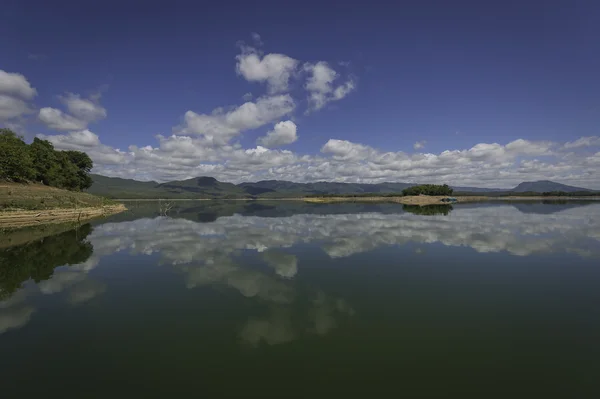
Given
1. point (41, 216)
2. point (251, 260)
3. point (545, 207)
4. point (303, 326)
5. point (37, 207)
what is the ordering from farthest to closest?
point (545, 207) → point (37, 207) → point (41, 216) → point (251, 260) → point (303, 326)

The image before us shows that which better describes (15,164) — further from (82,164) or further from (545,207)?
(545,207)

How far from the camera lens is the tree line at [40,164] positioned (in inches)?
3120

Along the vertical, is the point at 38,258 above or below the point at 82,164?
below

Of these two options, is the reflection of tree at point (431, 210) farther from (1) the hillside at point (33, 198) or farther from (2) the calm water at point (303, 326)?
(1) the hillside at point (33, 198)

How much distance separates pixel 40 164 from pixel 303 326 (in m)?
116

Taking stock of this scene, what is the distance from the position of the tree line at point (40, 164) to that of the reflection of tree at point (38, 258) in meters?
60.1

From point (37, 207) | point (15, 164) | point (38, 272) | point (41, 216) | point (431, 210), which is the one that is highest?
point (15, 164)

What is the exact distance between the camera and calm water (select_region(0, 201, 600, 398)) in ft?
29.9

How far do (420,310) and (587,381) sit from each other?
6.35m

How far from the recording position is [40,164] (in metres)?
93.1

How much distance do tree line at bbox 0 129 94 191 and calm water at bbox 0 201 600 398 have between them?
75303 mm

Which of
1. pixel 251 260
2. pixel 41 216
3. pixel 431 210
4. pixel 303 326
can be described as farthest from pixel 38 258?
pixel 431 210

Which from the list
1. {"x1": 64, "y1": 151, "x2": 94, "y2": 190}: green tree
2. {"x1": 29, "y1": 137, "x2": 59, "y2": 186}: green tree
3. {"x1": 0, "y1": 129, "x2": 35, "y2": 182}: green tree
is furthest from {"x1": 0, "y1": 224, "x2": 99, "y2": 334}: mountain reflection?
{"x1": 64, "y1": 151, "x2": 94, "y2": 190}: green tree

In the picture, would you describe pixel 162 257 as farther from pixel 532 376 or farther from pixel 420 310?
pixel 532 376
